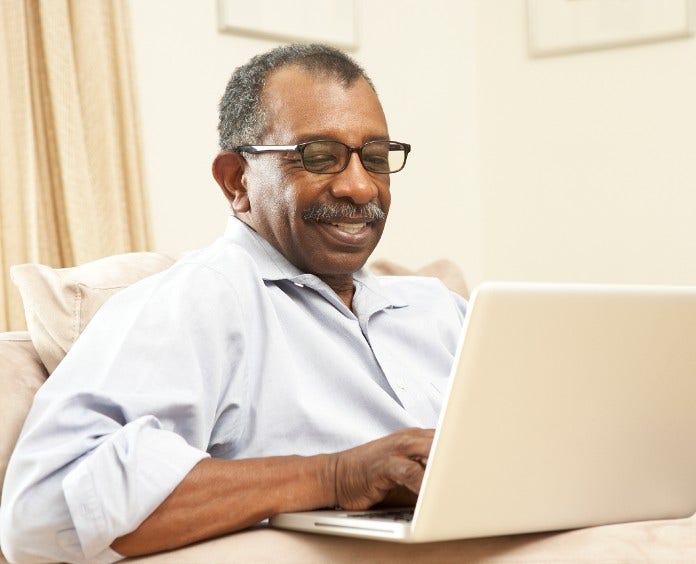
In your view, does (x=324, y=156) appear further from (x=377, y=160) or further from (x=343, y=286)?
(x=343, y=286)

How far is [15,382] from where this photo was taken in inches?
52.8

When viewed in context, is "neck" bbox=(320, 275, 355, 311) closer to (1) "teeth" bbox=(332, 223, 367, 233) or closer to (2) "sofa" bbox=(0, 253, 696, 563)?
(1) "teeth" bbox=(332, 223, 367, 233)

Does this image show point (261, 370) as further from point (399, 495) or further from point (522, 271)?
point (522, 271)

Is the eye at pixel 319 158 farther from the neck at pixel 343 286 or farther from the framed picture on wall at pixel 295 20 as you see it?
the framed picture on wall at pixel 295 20

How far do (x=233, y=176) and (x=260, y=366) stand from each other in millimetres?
404

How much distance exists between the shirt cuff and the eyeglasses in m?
0.54

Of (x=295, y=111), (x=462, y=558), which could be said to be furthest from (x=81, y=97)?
(x=462, y=558)

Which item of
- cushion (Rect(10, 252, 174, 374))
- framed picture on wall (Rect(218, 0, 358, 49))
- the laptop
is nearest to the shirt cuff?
the laptop

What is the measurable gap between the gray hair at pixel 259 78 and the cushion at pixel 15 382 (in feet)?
1.41

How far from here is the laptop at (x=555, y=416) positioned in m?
0.94

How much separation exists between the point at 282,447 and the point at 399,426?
0.18 metres

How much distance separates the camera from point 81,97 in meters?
2.36

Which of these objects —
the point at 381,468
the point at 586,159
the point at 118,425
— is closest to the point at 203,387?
the point at 118,425

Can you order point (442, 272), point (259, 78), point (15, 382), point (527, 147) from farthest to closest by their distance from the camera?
1. point (527, 147)
2. point (442, 272)
3. point (259, 78)
4. point (15, 382)
